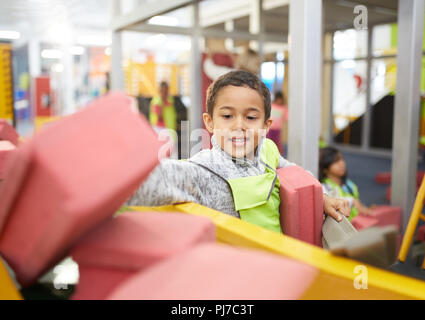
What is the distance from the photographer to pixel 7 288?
2.02 feet

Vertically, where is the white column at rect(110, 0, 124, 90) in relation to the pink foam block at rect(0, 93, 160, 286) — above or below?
above

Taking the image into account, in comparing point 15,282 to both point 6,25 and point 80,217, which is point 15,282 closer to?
point 80,217

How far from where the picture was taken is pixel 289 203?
1.02 meters

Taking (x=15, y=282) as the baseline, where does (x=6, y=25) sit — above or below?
above

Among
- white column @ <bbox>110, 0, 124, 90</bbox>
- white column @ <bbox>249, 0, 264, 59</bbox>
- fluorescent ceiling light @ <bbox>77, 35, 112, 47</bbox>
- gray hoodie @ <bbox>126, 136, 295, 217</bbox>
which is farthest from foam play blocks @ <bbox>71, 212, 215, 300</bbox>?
fluorescent ceiling light @ <bbox>77, 35, 112, 47</bbox>

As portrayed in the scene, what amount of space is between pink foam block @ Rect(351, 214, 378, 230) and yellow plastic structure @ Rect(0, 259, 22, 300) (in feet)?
5.61

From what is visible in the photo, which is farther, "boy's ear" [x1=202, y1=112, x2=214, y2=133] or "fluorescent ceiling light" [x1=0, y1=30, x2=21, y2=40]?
"fluorescent ceiling light" [x1=0, y1=30, x2=21, y2=40]

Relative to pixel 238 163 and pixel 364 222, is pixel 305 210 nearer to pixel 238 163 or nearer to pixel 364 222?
pixel 238 163

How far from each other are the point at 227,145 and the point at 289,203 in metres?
0.22

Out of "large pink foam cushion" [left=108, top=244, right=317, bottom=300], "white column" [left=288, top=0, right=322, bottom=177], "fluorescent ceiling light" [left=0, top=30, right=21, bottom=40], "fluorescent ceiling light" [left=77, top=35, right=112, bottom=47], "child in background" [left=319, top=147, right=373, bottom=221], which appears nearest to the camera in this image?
"large pink foam cushion" [left=108, top=244, right=317, bottom=300]

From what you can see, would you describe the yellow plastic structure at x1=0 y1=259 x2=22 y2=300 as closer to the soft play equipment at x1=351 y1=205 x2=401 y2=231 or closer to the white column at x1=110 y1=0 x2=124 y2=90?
the soft play equipment at x1=351 y1=205 x2=401 y2=231

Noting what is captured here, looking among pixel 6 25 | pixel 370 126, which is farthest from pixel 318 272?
pixel 6 25

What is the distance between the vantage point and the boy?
101 centimetres

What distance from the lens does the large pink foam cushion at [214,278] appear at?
18.2 inches
